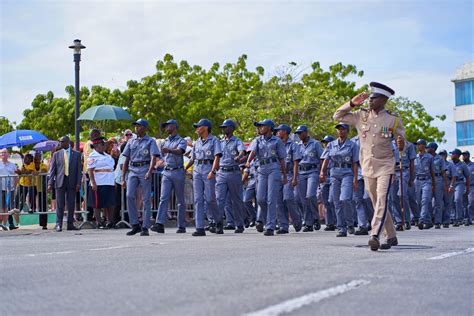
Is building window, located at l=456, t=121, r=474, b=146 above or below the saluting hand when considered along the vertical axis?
above

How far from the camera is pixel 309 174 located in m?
19.5

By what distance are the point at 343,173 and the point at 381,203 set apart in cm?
601

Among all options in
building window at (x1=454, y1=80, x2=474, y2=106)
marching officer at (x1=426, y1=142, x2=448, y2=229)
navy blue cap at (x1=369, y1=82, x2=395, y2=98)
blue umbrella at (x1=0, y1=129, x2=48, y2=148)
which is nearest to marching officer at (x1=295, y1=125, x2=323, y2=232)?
marching officer at (x1=426, y1=142, x2=448, y2=229)

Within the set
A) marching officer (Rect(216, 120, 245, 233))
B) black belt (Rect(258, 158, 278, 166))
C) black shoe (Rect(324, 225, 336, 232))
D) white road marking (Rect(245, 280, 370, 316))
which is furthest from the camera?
black shoe (Rect(324, 225, 336, 232))

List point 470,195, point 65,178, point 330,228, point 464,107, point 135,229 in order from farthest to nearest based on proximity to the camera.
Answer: point 464,107
point 470,195
point 330,228
point 65,178
point 135,229

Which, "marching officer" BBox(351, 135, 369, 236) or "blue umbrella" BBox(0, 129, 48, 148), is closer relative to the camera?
"marching officer" BBox(351, 135, 369, 236)

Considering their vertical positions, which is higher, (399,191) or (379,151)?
(379,151)

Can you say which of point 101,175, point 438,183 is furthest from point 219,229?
point 438,183

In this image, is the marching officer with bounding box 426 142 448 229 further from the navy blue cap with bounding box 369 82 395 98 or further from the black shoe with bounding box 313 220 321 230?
the navy blue cap with bounding box 369 82 395 98

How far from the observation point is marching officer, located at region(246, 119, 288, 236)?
16734 millimetres

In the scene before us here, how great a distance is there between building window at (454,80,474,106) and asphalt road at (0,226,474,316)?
234ft

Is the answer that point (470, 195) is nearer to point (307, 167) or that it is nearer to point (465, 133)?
point (307, 167)

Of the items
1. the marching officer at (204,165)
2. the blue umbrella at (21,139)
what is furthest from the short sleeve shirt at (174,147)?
the blue umbrella at (21,139)

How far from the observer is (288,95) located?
157 feet
